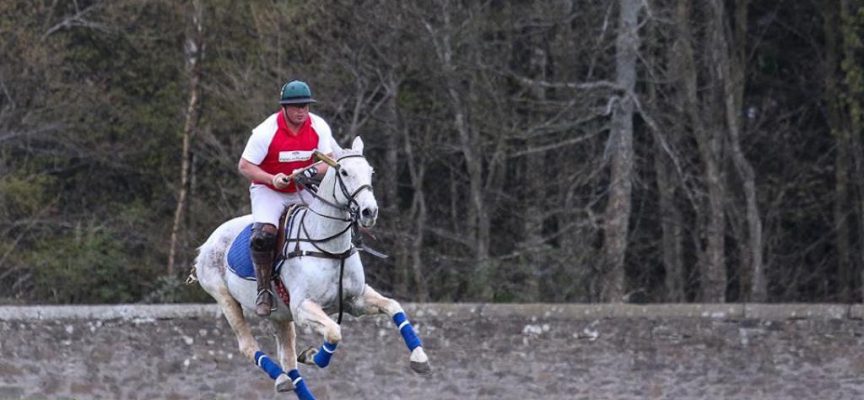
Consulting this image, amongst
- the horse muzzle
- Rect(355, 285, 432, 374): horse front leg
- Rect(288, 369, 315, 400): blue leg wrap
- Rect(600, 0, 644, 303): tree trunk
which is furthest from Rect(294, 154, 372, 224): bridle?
Rect(600, 0, 644, 303): tree trunk

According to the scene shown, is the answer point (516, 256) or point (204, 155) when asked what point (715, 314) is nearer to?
point (516, 256)

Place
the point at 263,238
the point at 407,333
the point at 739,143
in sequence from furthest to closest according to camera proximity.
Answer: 1. the point at 739,143
2. the point at 263,238
3. the point at 407,333

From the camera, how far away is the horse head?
8.79 meters

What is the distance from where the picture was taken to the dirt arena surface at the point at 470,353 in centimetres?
1368

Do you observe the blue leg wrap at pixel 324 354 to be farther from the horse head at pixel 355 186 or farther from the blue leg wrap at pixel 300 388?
the horse head at pixel 355 186

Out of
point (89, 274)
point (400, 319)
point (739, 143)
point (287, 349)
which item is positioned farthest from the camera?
point (739, 143)

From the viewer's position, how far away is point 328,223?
9.57 m

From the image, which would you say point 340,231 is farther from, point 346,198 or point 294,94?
point 294,94

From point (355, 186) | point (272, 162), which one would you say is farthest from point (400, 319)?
point (272, 162)

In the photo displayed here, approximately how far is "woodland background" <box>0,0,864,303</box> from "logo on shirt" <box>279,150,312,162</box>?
32.1 ft

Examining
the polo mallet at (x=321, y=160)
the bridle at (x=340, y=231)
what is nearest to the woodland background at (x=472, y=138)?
the bridle at (x=340, y=231)

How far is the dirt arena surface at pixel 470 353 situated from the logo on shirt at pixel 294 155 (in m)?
3.91

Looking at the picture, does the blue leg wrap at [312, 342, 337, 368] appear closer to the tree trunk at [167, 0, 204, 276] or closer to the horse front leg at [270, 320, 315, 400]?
the horse front leg at [270, 320, 315, 400]

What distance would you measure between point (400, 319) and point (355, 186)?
0.98m
